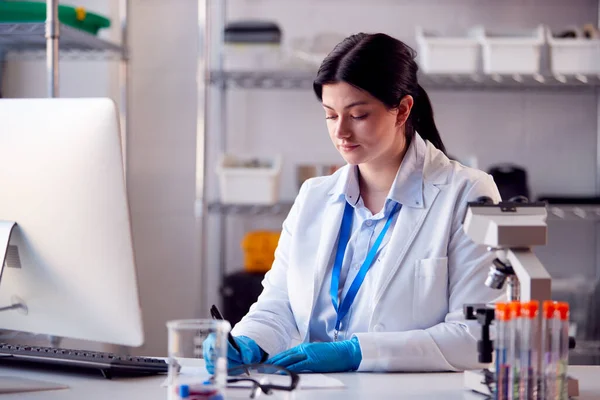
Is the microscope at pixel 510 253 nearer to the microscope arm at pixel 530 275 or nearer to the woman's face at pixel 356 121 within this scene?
the microscope arm at pixel 530 275

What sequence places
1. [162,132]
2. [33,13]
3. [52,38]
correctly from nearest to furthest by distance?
[52,38]
[33,13]
[162,132]

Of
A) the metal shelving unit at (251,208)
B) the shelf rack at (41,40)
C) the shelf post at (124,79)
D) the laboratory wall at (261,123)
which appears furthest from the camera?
the laboratory wall at (261,123)

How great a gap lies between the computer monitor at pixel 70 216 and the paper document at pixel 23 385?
8 centimetres

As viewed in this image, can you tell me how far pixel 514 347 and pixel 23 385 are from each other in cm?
76

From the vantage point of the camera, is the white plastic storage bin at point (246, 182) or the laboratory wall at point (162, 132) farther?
the laboratory wall at point (162, 132)

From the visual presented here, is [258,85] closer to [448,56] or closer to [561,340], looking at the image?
[448,56]

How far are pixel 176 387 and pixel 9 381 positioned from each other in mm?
400

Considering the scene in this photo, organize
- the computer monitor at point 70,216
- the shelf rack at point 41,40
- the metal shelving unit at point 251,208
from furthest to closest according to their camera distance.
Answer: the metal shelving unit at point 251,208 < the shelf rack at point 41,40 < the computer monitor at point 70,216

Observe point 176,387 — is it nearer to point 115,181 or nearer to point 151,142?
point 115,181

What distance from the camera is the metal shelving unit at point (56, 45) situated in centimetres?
223

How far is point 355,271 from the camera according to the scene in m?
1.73

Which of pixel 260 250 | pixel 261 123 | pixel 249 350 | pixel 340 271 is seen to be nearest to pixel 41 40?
pixel 261 123

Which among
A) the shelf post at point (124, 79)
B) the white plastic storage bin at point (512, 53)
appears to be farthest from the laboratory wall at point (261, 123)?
the white plastic storage bin at point (512, 53)

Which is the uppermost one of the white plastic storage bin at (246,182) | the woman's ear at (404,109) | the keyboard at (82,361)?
the woman's ear at (404,109)
